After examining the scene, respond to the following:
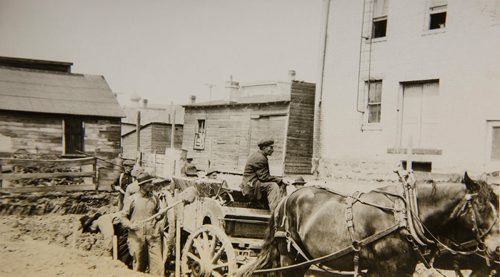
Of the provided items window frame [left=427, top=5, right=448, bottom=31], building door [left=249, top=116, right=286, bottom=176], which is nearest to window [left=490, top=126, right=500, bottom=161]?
window frame [left=427, top=5, right=448, bottom=31]

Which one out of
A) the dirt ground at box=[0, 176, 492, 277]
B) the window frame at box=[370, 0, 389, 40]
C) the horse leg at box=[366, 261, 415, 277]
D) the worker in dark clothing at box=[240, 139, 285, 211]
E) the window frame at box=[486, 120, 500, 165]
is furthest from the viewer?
the window frame at box=[370, 0, 389, 40]

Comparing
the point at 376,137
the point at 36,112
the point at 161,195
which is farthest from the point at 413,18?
the point at 36,112

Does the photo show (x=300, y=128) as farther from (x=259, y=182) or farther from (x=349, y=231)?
(x=349, y=231)

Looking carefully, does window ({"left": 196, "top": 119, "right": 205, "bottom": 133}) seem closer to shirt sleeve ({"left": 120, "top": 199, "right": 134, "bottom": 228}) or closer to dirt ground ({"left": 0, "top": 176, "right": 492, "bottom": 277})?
dirt ground ({"left": 0, "top": 176, "right": 492, "bottom": 277})

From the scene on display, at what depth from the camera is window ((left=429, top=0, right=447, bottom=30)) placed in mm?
13422

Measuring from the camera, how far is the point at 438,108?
1313cm

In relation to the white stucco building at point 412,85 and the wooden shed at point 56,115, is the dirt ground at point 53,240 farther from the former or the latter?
the wooden shed at point 56,115

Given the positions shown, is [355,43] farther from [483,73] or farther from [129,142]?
[129,142]

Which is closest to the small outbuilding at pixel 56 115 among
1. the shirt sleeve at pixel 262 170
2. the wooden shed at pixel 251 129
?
the wooden shed at pixel 251 129

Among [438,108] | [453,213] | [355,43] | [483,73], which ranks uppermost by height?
[355,43]

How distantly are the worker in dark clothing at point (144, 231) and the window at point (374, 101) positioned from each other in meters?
9.60

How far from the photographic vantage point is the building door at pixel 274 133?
63.0ft

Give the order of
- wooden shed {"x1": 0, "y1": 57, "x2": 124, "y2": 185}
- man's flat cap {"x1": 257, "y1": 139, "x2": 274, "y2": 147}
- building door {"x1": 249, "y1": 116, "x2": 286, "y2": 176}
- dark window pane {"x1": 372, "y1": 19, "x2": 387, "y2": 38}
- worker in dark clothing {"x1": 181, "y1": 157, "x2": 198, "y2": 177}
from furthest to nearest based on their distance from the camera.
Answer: building door {"x1": 249, "y1": 116, "x2": 286, "y2": 176}
wooden shed {"x1": 0, "y1": 57, "x2": 124, "y2": 185}
dark window pane {"x1": 372, "y1": 19, "x2": 387, "y2": 38}
worker in dark clothing {"x1": 181, "y1": 157, "x2": 198, "y2": 177}
man's flat cap {"x1": 257, "y1": 139, "x2": 274, "y2": 147}

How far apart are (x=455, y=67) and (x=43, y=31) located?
1102 centimetres
